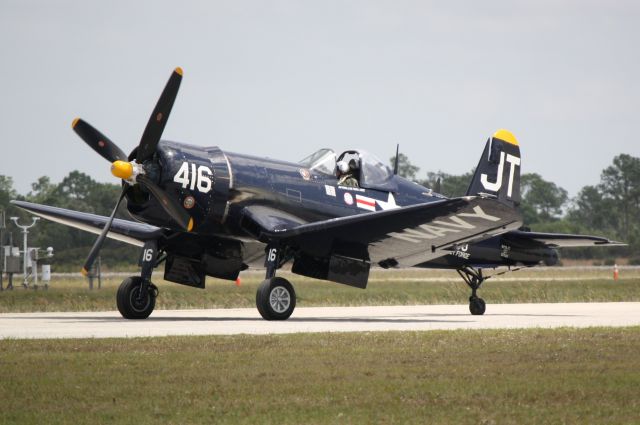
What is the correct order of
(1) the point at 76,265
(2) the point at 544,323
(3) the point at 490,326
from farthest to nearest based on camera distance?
(1) the point at 76,265 < (2) the point at 544,323 < (3) the point at 490,326

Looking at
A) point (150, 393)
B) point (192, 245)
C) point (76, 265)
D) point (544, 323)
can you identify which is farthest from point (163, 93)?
point (76, 265)

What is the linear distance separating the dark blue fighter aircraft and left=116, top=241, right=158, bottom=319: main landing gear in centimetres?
2

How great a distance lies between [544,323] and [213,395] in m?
9.82

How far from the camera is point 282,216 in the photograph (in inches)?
746

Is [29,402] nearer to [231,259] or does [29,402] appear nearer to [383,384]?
[383,384]

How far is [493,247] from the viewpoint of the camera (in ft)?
73.5

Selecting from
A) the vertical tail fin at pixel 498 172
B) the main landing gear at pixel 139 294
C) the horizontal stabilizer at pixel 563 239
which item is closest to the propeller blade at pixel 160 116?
the main landing gear at pixel 139 294

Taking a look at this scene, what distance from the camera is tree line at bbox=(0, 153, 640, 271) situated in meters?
68.6

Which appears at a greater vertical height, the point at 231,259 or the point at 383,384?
the point at 231,259

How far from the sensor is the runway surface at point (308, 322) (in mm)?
15570

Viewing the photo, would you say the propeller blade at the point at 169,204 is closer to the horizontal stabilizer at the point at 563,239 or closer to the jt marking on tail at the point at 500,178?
the jt marking on tail at the point at 500,178

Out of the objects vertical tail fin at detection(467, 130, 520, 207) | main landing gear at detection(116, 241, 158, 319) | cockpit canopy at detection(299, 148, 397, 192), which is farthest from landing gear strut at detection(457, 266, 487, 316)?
main landing gear at detection(116, 241, 158, 319)

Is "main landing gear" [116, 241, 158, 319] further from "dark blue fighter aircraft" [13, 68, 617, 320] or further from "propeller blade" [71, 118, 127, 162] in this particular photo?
"propeller blade" [71, 118, 127, 162]

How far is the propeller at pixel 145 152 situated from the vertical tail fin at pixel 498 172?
6317 mm
